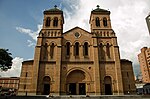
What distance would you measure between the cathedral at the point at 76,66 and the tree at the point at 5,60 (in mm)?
3685

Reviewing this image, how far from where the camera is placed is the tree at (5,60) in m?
32.6

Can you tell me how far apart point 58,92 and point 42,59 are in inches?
338

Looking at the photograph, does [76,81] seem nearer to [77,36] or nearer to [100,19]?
[77,36]

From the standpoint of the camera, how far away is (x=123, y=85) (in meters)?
31.8

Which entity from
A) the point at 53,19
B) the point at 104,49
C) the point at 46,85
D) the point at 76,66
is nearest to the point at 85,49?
the point at 104,49

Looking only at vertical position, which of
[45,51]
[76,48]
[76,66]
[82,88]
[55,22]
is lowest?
[82,88]

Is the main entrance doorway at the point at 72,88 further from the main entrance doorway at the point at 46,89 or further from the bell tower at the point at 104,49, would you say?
the bell tower at the point at 104,49

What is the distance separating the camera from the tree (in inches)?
1283

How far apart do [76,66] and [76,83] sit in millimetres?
3892

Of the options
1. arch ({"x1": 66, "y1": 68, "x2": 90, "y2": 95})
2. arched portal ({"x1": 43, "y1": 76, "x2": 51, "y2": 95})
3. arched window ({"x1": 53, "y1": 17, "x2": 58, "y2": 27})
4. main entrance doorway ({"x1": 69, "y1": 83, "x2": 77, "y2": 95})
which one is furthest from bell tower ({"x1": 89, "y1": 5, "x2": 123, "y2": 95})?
arched portal ({"x1": 43, "y1": 76, "x2": 51, "y2": 95})

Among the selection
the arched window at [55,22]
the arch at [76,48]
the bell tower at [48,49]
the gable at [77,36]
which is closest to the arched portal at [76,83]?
the bell tower at [48,49]

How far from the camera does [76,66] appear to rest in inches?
1292

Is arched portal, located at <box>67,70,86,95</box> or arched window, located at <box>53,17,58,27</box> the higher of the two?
arched window, located at <box>53,17,58,27</box>

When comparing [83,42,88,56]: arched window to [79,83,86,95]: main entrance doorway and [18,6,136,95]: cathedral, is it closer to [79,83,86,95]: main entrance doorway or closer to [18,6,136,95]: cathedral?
[18,6,136,95]: cathedral
